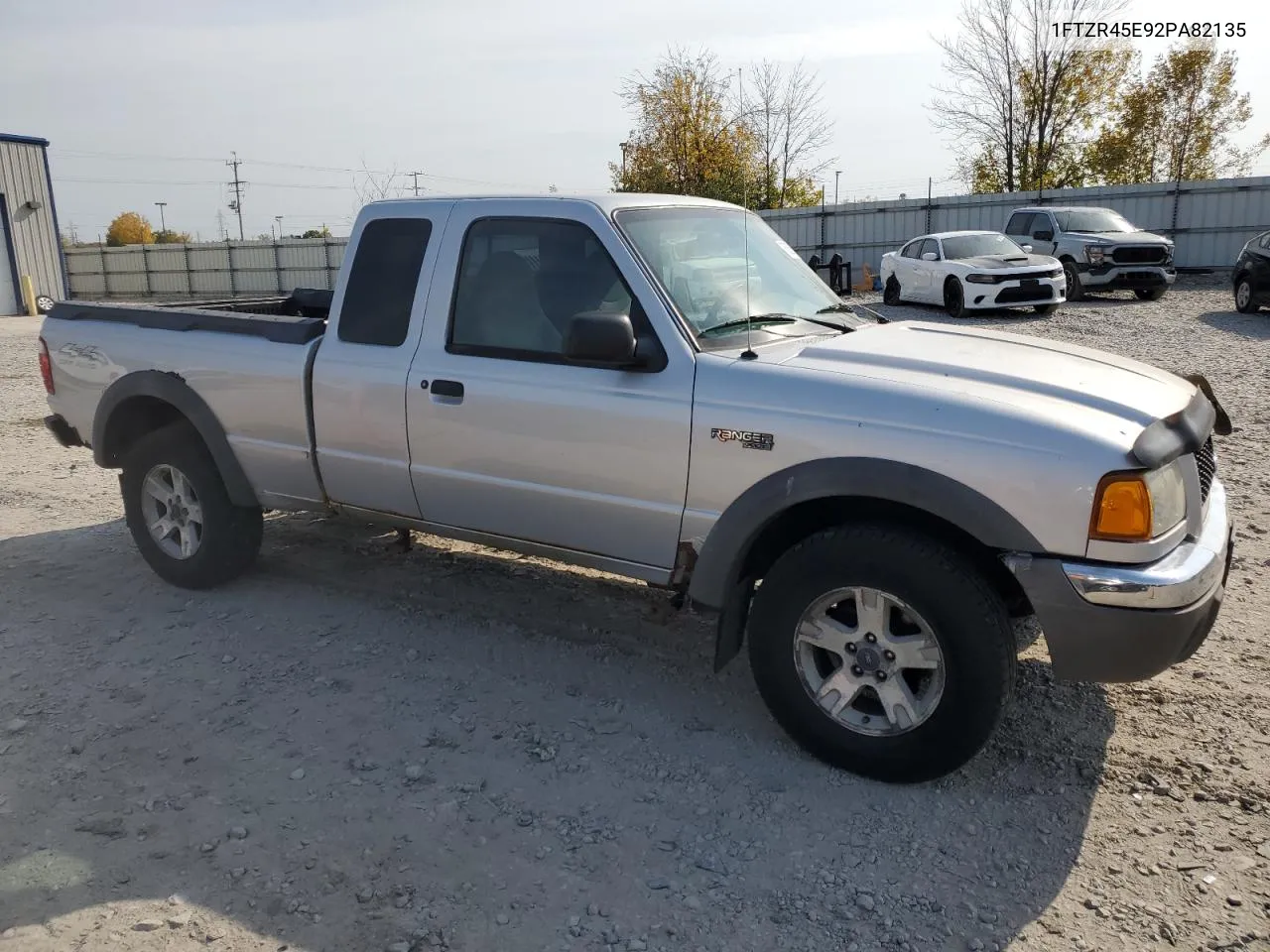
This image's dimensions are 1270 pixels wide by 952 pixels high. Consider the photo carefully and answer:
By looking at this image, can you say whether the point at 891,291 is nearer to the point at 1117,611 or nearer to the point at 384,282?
the point at 384,282

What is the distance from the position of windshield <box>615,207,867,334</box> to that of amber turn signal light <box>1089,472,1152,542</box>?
1.51m

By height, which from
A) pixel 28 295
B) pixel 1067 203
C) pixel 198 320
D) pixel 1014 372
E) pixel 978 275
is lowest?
pixel 28 295

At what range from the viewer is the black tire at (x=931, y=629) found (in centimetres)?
333

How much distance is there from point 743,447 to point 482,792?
1.52 m

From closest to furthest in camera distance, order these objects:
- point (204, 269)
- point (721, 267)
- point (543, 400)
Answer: point (543, 400)
point (721, 267)
point (204, 269)

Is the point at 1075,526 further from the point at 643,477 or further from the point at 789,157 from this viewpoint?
the point at 789,157

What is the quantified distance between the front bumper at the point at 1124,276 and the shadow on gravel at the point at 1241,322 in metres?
2.11

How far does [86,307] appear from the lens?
5.86 metres

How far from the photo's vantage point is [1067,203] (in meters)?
25.7

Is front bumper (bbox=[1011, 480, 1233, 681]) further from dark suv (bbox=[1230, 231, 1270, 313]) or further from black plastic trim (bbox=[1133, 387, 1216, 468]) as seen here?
dark suv (bbox=[1230, 231, 1270, 313])

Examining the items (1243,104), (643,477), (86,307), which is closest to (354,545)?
(86,307)

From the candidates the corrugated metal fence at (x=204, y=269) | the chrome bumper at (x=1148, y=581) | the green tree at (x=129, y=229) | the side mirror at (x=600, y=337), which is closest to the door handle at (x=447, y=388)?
the side mirror at (x=600, y=337)

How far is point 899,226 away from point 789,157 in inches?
420

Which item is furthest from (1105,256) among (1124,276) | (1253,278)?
(1253,278)
